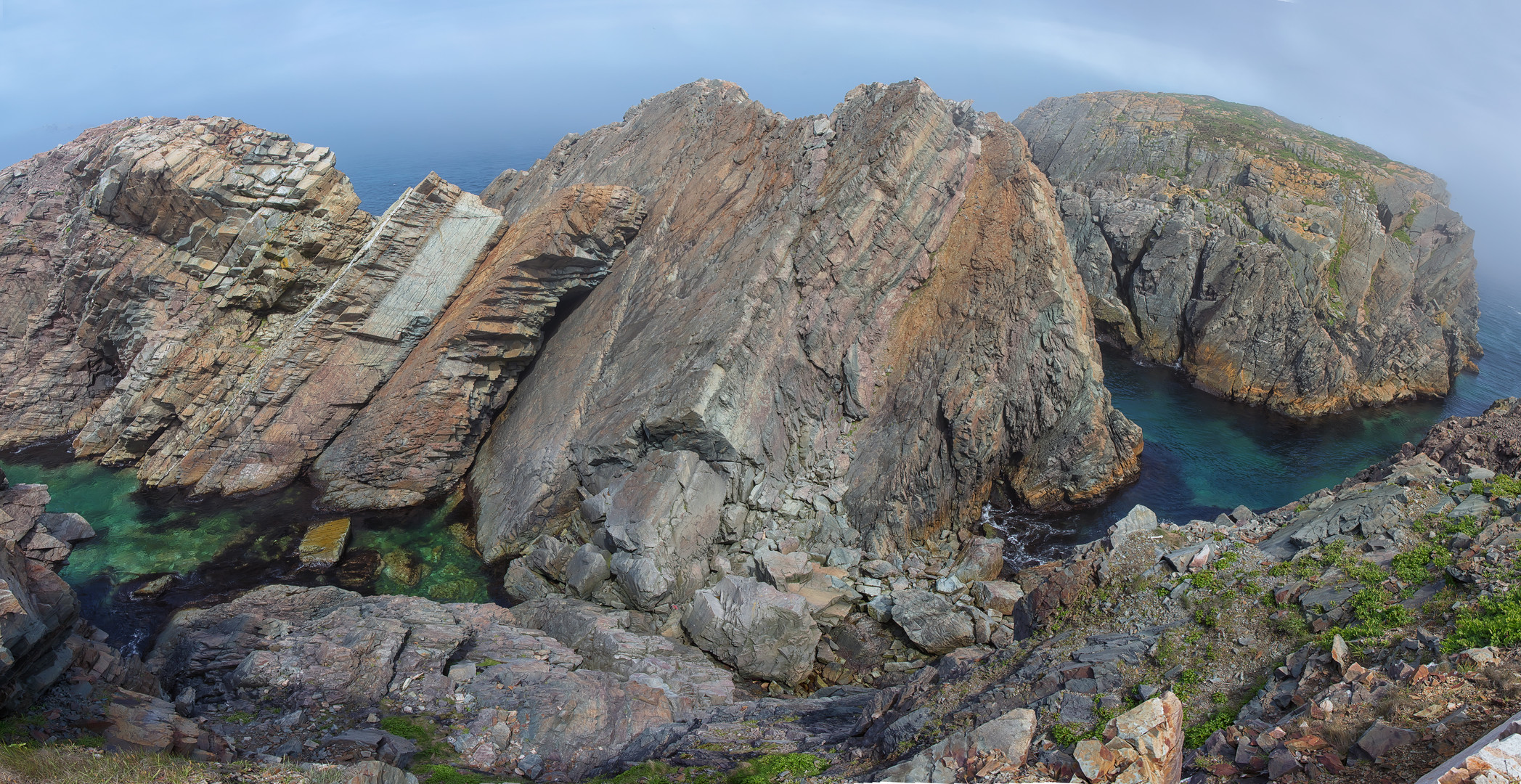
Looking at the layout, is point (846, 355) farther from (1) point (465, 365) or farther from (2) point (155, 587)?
(2) point (155, 587)

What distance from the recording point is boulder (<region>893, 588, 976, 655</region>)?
20438 millimetres

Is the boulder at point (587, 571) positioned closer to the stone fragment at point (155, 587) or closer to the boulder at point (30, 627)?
the boulder at point (30, 627)

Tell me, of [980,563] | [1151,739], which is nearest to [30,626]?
[1151,739]

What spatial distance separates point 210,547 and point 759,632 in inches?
836

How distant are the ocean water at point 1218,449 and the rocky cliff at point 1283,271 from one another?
1903mm

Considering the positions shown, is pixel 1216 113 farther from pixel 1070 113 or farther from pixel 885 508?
pixel 885 508

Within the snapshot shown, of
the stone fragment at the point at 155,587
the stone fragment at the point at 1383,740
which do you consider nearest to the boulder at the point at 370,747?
the stone fragment at the point at 155,587

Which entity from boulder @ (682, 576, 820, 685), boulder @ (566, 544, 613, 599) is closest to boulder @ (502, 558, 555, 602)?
boulder @ (566, 544, 613, 599)

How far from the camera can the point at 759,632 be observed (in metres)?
20.3

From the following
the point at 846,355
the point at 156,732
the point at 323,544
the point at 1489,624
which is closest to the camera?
the point at 1489,624

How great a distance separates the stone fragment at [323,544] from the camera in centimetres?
2494

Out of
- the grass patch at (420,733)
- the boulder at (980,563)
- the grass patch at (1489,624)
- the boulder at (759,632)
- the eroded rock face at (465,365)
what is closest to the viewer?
the grass patch at (1489,624)

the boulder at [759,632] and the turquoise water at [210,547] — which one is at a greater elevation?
the boulder at [759,632]

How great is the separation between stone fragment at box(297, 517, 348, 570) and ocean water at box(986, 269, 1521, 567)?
26317mm
